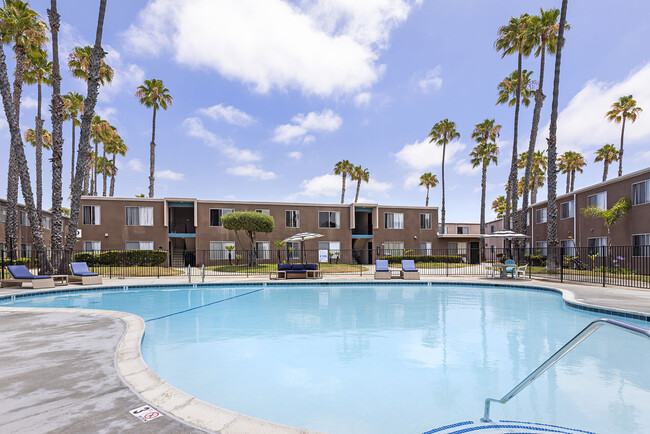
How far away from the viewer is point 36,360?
4543mm

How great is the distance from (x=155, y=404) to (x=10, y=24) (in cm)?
2604

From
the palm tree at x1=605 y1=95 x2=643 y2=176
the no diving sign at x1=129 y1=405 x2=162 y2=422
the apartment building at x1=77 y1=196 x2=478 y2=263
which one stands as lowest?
the no diving sign at x1=129 y1=405 x2=162 y2=422

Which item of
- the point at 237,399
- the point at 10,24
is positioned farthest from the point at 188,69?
the point at 237,399

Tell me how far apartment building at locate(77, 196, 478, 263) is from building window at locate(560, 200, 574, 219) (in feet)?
30.3

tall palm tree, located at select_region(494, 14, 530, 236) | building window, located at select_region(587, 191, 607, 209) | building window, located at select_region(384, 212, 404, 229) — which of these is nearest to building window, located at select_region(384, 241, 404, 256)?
building window, located at select_region(384, 212, 404, 229)

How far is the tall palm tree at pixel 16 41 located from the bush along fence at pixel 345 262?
3172 mm

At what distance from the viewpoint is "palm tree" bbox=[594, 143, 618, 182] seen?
38469mm

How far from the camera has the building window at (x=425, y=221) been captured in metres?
32.3

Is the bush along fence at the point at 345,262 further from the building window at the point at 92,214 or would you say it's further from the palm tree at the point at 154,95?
the palm tree at the point at 154,95

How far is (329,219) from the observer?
30.3 meters

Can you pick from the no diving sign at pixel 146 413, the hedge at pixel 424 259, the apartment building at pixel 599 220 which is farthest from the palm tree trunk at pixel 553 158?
the no diving sign at pixel 146 413

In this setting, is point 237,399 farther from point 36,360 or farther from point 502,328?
point 502,328

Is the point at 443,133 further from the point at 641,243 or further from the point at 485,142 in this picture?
the point at 641,243

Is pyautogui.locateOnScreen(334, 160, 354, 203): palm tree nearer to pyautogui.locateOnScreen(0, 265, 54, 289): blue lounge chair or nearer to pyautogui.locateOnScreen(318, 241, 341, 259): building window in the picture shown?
pyautogui.locateOnScreen(318, 241, 341, 259): building window
